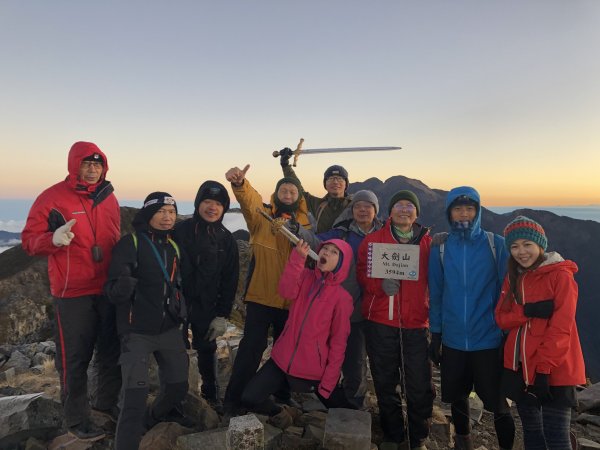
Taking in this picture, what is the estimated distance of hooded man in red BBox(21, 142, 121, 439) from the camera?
471 centimetres

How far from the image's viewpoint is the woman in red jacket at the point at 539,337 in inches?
158

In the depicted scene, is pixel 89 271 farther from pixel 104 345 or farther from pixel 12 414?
pixel 12 414

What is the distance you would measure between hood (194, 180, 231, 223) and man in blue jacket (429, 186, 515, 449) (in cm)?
318

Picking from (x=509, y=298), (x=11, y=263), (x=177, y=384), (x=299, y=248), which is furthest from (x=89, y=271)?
(x=11, y=263)

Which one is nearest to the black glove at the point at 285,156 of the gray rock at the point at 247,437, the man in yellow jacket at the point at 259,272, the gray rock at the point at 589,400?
the man in yellow jacket at the point at 259,272

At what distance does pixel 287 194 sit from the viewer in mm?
5793

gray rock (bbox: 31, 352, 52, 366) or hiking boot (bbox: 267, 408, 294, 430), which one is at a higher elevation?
hiking boot (bbox: 267, 408, 294, 430)

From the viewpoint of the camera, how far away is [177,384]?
4.76m

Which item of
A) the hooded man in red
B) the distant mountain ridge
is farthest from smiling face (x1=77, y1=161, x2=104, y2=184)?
the distant mountain ridge

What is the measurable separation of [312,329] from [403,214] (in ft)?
6.60

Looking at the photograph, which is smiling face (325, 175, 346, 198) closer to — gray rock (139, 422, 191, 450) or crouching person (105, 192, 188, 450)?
crouching person (105, 192, 188, 450)

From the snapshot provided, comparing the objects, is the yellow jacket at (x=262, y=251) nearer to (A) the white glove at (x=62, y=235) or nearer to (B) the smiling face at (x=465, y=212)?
(A) the white glove at (x=62, y=235)

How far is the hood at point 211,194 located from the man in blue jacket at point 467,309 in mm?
3176

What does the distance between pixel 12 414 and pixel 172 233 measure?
10.6 feet
